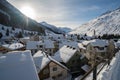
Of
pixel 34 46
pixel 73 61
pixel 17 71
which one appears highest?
pixel 17 71

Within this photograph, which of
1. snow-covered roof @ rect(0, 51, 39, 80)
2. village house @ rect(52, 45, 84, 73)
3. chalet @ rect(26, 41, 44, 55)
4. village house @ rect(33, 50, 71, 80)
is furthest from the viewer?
chalet @ rect(26, 41, 44, 55)

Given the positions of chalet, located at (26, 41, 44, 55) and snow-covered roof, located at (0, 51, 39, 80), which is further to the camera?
chalet, located at (26, 41, 44, 55)

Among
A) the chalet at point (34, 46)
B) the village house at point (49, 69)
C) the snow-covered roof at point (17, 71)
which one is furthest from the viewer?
the chalet at point (34, 46)

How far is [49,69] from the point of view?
2959 centimetres

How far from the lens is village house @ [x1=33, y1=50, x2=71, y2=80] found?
2853cm

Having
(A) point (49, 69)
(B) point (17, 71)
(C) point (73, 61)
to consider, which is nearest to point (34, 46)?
(C) point (73, 61)

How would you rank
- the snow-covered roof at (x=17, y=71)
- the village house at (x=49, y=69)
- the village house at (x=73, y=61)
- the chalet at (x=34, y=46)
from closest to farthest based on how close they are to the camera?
the snow-covered roof at (x=17, y=71)
the village house at (x=49, y=69)
the village house at (x=73, y=61)
the chalet at (x=34, y=46)

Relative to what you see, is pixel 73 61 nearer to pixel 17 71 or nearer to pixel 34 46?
pixel 34 46

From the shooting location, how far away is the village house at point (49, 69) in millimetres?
28531

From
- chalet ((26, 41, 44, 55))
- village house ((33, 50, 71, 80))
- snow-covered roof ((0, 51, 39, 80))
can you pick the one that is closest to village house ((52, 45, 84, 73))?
village house ((33, 50, 71, 80))

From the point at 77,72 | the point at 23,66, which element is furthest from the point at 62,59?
the point at 23,66

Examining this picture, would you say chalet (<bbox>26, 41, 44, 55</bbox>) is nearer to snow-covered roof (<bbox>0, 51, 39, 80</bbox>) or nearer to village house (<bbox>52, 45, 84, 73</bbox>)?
village house (<bbox>52, 45, 84, 73</bbox>)

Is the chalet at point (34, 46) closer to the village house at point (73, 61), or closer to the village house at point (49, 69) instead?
the village house at point (73, 61)

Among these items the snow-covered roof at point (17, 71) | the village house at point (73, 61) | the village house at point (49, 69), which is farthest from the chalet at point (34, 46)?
the snow-covered roof at point (17, 71)
